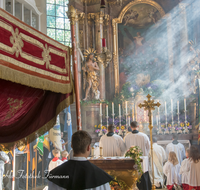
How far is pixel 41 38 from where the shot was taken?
3242mm

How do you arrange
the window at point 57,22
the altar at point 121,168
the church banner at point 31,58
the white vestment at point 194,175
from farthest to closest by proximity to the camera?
the window at point 57,22 → the white vestment at point 194,175 → the altar at point 121,168 → the church banner at point 31,58

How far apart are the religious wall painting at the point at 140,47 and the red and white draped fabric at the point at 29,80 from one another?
25.8 feet

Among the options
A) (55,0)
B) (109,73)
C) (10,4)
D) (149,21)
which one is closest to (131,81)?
(109,73)

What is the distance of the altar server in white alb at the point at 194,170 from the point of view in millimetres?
6176

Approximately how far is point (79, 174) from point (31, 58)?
4.67 feet

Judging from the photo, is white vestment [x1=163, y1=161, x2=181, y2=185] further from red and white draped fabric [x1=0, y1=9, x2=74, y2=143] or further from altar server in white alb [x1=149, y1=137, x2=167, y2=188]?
red and white draped fabric [x1=0, y1=9, x2=74, y2=143]

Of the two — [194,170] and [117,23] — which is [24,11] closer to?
[117,23]

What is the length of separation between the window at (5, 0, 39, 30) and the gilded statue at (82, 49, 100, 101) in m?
2.33

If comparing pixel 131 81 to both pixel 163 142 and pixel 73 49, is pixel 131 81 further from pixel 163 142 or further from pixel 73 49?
pixel 73 49

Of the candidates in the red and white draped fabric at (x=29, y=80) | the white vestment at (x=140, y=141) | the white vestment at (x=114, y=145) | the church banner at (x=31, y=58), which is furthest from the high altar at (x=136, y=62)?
the church banner at (x=31, y=58)

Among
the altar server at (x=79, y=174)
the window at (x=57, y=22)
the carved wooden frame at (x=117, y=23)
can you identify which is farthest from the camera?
the window at (x=57, y=22)

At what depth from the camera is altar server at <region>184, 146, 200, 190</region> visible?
20.3ft

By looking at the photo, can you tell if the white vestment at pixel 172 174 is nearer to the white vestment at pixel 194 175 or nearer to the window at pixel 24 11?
the white vestment at pixel 194 175

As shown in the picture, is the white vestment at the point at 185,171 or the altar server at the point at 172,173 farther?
the altar server at the point at 172,173
